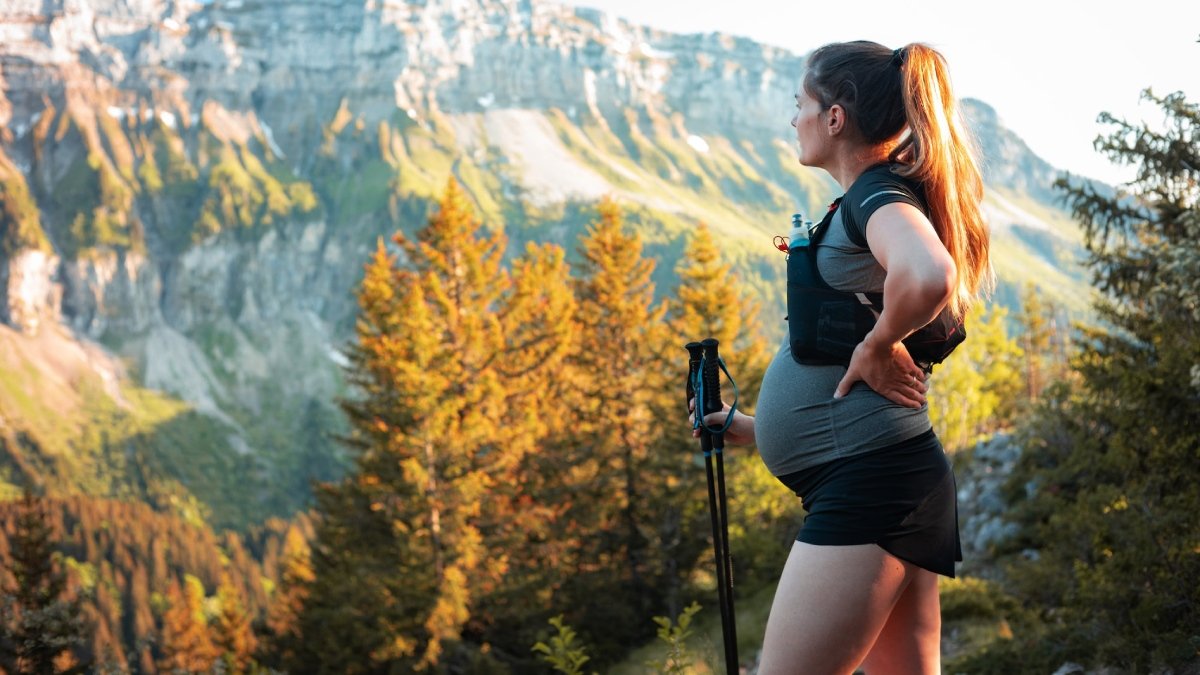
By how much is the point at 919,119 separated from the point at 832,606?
1343 mm

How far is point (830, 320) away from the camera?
2592 mm

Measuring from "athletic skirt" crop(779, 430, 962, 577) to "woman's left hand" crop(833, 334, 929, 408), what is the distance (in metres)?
0.14

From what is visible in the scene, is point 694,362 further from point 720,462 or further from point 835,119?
point 835,119

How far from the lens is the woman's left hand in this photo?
242cm

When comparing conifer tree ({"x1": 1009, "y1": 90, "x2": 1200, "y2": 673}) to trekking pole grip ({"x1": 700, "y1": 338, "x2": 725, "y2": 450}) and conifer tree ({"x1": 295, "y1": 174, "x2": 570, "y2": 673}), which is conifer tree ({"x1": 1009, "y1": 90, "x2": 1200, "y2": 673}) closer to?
trekking pole grip ({"x1": 700, "y1": 338, "x2": 725, "y2": 450})

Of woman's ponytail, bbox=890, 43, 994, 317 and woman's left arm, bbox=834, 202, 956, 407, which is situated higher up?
woman's ponytail, bbox=890, 43, 994, 317

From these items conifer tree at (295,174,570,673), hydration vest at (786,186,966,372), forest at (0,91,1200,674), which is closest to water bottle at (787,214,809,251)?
hydration vest at (786,186,966,372)

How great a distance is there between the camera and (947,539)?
2.67 m

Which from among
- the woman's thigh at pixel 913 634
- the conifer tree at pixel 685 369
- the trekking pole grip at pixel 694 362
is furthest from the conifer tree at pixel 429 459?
the woman's thigh at pixel 913 634

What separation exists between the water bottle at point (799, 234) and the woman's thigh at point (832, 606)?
0.84 m

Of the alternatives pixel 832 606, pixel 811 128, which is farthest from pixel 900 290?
pixel 832 606

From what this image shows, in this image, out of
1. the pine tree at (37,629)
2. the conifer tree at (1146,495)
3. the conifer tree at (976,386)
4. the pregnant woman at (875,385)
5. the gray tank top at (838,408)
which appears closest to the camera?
the pregnant woman at (875,385)

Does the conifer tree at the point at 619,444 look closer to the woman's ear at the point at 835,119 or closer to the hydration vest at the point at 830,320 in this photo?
the hydration vest at the point at 830,320

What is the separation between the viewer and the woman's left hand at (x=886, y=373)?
2416 millimetres
